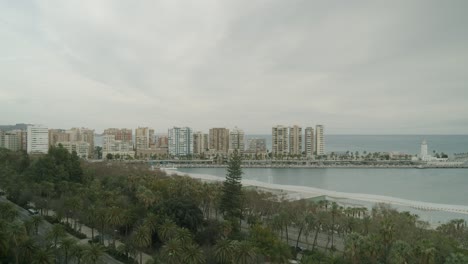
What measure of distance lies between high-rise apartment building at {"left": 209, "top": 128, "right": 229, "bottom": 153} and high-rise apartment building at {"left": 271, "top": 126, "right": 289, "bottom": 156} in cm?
1089

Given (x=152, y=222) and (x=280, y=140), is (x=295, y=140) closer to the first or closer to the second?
(x=280, y=140)

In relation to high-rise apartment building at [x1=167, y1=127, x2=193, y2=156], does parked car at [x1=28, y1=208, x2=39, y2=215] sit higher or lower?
lower

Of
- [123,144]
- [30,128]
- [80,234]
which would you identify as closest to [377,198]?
[80,234]

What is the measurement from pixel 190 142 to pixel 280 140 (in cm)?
2074

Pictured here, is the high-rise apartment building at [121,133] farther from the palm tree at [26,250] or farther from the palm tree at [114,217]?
the palm tree at [26,250]

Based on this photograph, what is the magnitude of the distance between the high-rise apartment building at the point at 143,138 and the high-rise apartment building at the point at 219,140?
14.8 meters

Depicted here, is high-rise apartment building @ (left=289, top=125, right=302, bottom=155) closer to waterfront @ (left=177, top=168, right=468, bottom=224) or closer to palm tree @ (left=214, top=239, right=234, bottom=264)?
waterfront @ (left=177, top=168, right=468, bottom=224)

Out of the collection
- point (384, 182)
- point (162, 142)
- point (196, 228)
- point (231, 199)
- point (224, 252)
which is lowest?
point (384, 182)

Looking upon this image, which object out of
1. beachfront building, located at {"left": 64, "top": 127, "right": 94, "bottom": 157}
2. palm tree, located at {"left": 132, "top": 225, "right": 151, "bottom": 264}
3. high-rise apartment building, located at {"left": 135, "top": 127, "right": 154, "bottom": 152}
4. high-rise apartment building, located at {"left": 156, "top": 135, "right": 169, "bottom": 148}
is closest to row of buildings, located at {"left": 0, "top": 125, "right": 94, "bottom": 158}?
beachfront building, located at {"left": 64, "top": 127, "right": 94, "bottom": 157}

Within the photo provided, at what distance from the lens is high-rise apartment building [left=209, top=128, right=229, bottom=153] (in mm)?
83287

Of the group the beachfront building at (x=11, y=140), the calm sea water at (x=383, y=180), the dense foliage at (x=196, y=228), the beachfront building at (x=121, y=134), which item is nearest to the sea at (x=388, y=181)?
the calm sea water at (x=383, y=180)

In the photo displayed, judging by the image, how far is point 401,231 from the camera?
51.7 feet

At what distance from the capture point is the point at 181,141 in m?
82.9

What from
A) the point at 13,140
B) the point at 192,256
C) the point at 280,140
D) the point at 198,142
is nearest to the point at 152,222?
the point at 192,256
